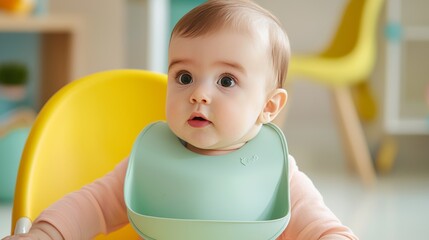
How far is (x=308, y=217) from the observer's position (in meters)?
0.96

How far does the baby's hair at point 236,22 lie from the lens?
95 centimetres

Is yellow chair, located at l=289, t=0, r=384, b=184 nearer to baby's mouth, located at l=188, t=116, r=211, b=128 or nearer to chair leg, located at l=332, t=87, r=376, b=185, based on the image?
chair leg, located at l=332, t=87, r=376, b=185

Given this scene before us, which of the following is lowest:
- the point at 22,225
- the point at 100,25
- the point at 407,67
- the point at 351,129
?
the point at 351,129

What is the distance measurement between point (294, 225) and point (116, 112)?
40cm

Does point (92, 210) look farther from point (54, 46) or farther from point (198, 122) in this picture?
point (54, 46)

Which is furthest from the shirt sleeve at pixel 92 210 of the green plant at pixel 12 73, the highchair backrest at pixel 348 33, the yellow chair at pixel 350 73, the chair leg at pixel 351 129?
the green plant at pixel 12 73

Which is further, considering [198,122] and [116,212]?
[116,212]

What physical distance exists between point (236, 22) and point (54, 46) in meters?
2.38

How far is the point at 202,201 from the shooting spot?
3.17ft

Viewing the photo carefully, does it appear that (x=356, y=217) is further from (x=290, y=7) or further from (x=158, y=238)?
(x=290, y=7)

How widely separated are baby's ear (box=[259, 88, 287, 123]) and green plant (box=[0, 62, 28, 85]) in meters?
2.33

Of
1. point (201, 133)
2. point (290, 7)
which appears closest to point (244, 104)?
point (201, 133)

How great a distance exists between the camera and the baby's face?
0.95m

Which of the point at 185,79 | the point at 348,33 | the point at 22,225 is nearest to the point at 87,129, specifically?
the point at 22,225
